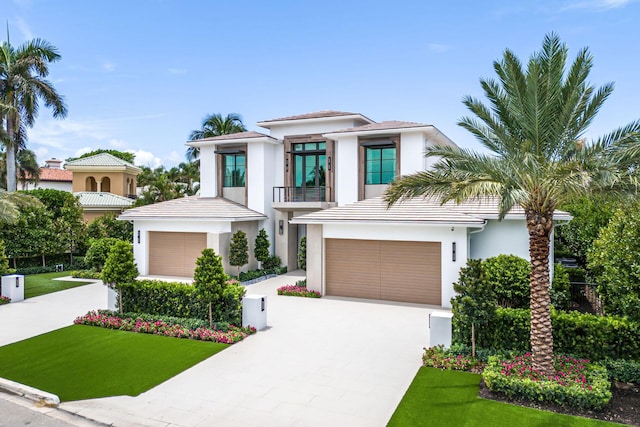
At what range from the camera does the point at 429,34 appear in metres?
15.5

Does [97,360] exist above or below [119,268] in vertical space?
below

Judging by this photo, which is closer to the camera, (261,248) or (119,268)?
(119,268)

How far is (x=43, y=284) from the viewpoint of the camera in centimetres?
2119

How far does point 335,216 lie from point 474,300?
28.6 feet

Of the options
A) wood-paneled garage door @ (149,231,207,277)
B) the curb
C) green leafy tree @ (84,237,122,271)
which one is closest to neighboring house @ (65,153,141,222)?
green leafy tree @ (84,237,122,271)

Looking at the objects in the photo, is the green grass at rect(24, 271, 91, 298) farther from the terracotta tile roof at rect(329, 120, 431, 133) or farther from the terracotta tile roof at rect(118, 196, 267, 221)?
the terracotta tile roof at rect(329, 120, 431, 133)

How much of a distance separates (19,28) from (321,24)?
24.5m

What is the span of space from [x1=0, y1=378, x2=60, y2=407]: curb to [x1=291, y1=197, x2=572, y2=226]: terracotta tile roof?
1091cm

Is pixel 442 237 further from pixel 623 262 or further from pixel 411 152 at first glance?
pixel 411 152

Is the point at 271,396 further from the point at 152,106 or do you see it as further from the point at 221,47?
the point at 152,106

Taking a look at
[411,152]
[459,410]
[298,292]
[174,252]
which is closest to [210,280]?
[298,292]

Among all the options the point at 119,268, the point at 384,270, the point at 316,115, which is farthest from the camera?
the point at 316,115

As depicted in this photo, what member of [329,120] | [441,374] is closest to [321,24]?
[329,120]

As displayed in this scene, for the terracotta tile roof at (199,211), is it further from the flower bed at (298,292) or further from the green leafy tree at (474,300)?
the green leafy tree at (474,300)
